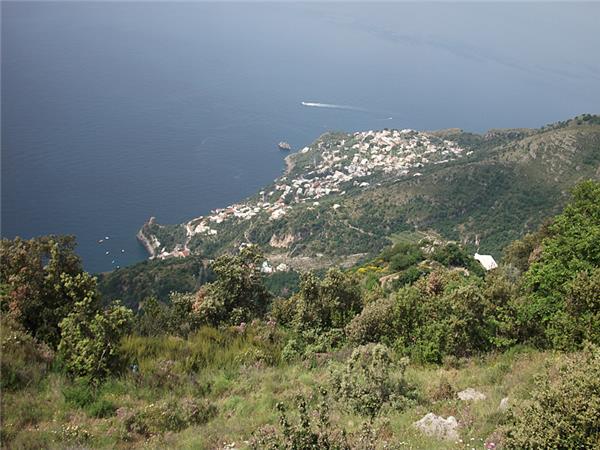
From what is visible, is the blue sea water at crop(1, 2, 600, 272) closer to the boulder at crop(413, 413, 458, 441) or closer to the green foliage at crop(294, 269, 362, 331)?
the green foliage at crop(294, 269, 362, 331)

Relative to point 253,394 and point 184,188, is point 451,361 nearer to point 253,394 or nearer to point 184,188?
point 253,394

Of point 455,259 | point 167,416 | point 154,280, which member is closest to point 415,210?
point 455,259

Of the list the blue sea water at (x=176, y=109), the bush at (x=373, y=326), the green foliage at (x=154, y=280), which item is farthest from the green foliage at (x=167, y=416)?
the blue sea water at (x=176, y=109)

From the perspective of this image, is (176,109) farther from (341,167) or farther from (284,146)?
(341,167)

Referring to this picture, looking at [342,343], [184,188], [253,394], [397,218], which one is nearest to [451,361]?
[342,343]

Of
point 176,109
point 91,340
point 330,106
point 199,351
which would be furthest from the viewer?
point 330,106

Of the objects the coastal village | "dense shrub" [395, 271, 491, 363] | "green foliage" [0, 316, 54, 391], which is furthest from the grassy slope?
the coastal village

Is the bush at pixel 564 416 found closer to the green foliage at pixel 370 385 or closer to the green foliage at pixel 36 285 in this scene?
the green foliage at pixel 370 385
